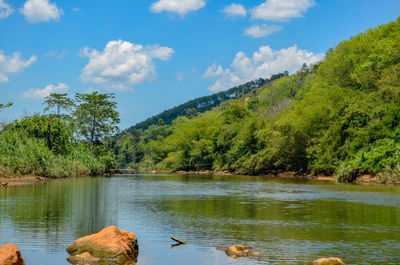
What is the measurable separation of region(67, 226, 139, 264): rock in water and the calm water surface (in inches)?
13.9

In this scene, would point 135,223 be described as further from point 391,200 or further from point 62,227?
point 391,200

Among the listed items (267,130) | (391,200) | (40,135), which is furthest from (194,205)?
(267,130)

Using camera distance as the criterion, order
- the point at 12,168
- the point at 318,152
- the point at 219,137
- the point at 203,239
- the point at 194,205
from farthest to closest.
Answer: the point at 219,137
the point at 318,152
the point at 12,168
the point at 194,205
the point at 203,239

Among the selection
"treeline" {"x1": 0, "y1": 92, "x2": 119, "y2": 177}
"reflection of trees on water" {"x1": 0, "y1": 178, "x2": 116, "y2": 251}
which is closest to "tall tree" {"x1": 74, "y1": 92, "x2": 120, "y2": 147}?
"treeline" {"x1": 0, "y1": 92, "x2": 119, "y2": 177}

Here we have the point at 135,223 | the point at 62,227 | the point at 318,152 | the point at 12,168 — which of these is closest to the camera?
the point at 62,227

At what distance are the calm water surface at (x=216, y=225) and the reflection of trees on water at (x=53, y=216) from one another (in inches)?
1.3

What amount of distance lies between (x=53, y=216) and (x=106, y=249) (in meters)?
9.09

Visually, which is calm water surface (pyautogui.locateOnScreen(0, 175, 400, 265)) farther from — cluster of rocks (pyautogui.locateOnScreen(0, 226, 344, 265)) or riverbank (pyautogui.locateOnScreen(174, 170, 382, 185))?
riverbank (pyautogui.locateOnScreen(174, 170, 382, 185))

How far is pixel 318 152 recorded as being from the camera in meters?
55.9

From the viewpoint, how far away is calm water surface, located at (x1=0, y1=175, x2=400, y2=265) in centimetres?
1305

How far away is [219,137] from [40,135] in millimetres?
41085

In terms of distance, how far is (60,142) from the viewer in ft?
199

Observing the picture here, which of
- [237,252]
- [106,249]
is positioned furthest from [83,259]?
[237,252]

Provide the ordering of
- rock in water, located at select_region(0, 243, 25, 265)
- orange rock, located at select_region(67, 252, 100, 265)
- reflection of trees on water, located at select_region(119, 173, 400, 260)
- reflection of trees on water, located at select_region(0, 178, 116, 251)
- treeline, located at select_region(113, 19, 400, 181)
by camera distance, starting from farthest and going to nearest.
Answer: treeline, located at select_region(113, 19, 400, 181) < reflection of trees on water, located at select_region(0, 178, 116, 251) < reflection of trees on water, located at select_region(119, 173, 400, 260) < orange rock, located at select_region(67, 252, 100, 265) < rock in water, located at select_region(0, 243, 25, 265)
